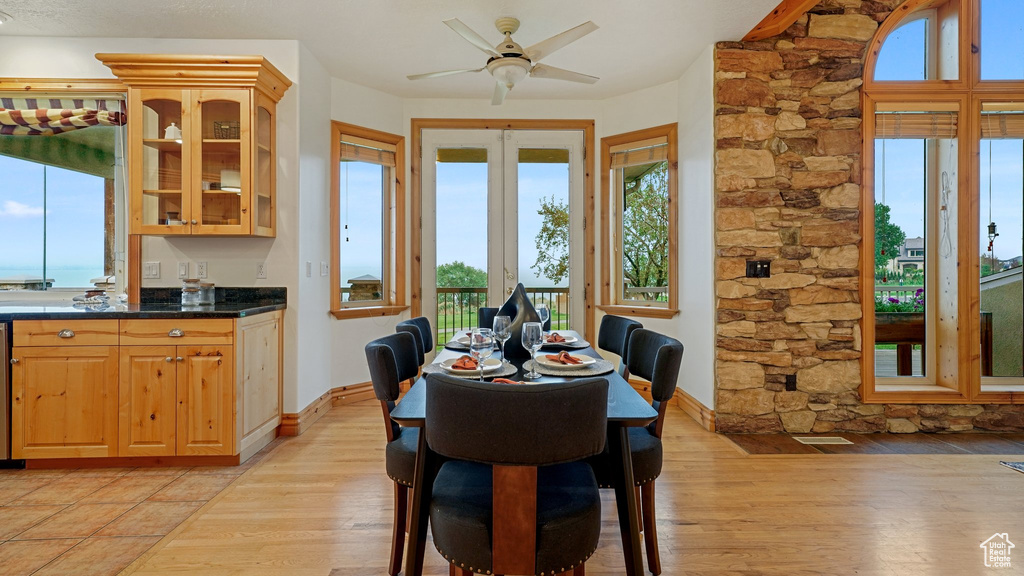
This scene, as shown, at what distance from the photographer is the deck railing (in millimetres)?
4785

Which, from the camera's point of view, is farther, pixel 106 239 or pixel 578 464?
pixel 106 239

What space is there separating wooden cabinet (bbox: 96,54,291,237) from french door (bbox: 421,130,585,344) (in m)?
1.73

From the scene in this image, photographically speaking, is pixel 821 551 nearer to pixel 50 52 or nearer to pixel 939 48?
pixel 939 48

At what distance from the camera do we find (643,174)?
455 cm

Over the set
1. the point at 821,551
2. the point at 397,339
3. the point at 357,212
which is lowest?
the point at 821,551

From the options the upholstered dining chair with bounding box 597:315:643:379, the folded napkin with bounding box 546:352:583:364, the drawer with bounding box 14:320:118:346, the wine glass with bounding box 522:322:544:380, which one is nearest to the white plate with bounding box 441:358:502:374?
the wine glass with bounding box 522:322:544:380

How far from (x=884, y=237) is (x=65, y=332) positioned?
519cm

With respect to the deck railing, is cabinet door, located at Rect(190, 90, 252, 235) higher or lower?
higher

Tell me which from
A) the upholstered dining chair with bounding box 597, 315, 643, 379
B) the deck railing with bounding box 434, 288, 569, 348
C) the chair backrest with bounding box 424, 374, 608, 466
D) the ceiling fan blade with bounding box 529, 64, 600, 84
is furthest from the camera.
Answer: the deck railing with bounding box 434, 288, 569, 348

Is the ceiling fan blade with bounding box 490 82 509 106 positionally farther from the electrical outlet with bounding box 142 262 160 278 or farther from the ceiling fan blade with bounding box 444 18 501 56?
the electrical outlet with bounding box 142 262 160 278

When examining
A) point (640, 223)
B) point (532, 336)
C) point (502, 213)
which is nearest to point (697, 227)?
point (640, 223)

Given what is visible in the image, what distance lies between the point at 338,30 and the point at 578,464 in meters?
3.13

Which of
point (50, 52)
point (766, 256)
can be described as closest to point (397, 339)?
point (766, 256)

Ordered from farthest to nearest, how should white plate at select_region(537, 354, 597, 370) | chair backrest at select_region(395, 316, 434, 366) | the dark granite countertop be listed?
the dark granite countertop, chair backrest at select_region(395, 316, 434, 366), white plate at select_region(537, 354, 597, 370)
